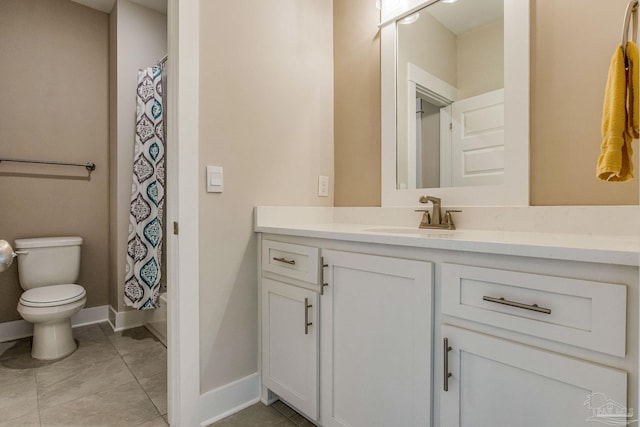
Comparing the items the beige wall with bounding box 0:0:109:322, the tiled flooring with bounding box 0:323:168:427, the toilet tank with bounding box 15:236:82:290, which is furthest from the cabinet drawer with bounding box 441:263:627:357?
the beige wall with bounding box 0:0:109:322

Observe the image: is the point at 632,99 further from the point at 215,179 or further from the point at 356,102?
the point at 215,179

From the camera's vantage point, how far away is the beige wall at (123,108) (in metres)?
2.53

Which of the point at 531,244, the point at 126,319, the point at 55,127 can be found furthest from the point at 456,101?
the point at 55,127

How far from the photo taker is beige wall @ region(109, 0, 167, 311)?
253 centimetres

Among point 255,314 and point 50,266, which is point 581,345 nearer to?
point 255,314

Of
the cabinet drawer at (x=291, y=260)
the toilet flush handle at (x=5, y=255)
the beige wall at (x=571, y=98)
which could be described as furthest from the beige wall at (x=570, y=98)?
the toilet flush handle at (x=5, y=255)

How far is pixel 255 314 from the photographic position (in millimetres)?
1628

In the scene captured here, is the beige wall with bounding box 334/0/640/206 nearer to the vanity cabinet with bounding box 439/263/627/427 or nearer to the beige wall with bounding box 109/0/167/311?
the vanity cabinet with bounding box 439/263/627/427

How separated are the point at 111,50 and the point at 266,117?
6.51 feet

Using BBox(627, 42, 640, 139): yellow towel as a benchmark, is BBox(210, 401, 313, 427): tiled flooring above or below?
below

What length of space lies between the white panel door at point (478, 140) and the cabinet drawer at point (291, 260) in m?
0.77

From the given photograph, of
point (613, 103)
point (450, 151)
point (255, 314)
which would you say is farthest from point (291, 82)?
point (613, 103)

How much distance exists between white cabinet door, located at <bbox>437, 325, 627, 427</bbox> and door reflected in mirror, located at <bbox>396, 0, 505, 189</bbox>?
0.79 m

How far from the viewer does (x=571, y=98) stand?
116cm
